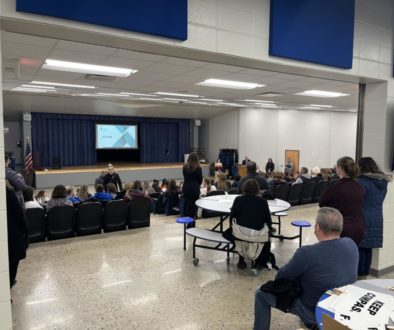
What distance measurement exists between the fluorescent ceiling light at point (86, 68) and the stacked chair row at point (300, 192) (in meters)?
4.40

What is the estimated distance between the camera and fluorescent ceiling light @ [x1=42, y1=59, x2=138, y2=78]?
5.17 m

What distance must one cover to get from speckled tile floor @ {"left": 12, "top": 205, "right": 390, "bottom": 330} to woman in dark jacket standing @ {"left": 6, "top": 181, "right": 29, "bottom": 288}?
64cm

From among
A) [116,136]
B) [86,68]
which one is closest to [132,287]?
[86,68]

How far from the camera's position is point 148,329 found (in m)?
2.93

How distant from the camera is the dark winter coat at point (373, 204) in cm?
366

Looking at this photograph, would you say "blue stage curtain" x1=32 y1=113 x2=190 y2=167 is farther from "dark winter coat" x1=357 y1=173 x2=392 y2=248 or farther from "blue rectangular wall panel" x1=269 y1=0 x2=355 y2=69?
"dark winter coat" x1=357 y1=173 x2=392 y2=248

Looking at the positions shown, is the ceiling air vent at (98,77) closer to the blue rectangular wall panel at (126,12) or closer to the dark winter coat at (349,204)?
the blue rectangular wall panel at (126,12)

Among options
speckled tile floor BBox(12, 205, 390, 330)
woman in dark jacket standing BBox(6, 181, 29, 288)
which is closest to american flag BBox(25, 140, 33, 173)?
speckled tile floor BBox(12, 205, 390, 330)

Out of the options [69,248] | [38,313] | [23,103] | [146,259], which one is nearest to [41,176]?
[23,103]

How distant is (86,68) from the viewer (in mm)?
5531

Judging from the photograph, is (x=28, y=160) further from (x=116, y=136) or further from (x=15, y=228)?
(x=15, y=228)

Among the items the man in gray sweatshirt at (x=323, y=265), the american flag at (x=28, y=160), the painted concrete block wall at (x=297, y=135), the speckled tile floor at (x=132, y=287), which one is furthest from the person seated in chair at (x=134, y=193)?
the painted concrete block wall at (x=297, y=135)

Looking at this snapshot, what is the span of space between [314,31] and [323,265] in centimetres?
253

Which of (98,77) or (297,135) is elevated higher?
(98,77)
